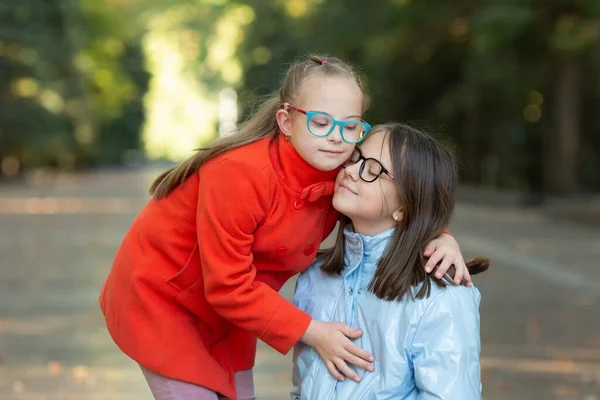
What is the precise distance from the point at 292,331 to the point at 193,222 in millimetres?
428

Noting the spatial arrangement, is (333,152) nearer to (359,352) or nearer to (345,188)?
(345,188)

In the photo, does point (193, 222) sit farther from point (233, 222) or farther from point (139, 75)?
point (139, 75)

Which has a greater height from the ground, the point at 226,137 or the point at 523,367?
the point at 226,137

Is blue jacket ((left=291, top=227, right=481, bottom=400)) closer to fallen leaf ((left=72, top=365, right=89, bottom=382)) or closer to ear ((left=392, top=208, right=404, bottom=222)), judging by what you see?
ear ((left=392, top=208, right=404, bottom=222))

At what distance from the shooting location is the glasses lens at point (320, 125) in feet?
8.20

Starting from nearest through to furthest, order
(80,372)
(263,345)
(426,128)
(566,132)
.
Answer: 1. (426,128)
2. (80,372)
3. (263,345)
4. (566,132)

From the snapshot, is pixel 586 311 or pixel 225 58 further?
pixel 225 58

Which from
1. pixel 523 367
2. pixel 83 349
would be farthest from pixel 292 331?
pixel 83 349

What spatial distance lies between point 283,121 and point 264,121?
115 mm

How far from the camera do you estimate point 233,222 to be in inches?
97.7

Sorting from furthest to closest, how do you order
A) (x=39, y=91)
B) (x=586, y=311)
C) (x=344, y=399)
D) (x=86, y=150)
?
1. (x=86, y=150)
2. (x=39, y=91)
3. (x=586, y=311)
4. (x=344, y=399)

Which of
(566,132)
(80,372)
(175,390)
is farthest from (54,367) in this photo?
(566,132)

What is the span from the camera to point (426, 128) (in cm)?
300

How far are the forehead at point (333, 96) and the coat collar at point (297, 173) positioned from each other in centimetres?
14
